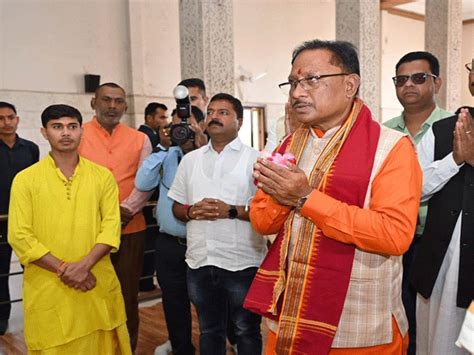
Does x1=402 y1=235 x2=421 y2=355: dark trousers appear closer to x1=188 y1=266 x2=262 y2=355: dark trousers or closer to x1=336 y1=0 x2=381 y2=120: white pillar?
x1=188 y1=266 x2=262 y2=355: dark trousers

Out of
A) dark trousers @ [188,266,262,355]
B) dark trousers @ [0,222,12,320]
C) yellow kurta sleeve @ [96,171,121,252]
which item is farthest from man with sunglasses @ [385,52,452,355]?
dark trousers @ [0,222,12,320]

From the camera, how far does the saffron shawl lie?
5.47 feet

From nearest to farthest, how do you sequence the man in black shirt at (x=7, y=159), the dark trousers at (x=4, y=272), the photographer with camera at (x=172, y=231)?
the photographer with camera at (x=172, y=231), the dark trousers at (x=4, y=272), the man in black shirt at (x=7, y=159)

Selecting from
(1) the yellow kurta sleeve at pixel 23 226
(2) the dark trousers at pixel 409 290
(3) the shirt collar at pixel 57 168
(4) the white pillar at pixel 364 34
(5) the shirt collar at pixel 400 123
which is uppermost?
(4) the white pillar at pixel 364 34

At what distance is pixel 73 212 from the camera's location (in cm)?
271

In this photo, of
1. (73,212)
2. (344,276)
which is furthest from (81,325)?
(344,276)

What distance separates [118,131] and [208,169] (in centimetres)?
97

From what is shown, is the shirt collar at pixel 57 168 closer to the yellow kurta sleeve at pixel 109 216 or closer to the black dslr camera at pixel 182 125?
the yellow kurta sleeve at pixel 109 216

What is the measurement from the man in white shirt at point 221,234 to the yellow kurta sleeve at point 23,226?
2.52 ft

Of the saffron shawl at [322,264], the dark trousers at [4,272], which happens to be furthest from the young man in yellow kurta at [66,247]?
the dark trousers at [4,272]

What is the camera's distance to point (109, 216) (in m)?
2.85

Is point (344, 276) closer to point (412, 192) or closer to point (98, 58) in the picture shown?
point (412, 192)

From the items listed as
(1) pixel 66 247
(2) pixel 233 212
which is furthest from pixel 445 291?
(1) pixel 66 247

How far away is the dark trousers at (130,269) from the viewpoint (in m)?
3.32
